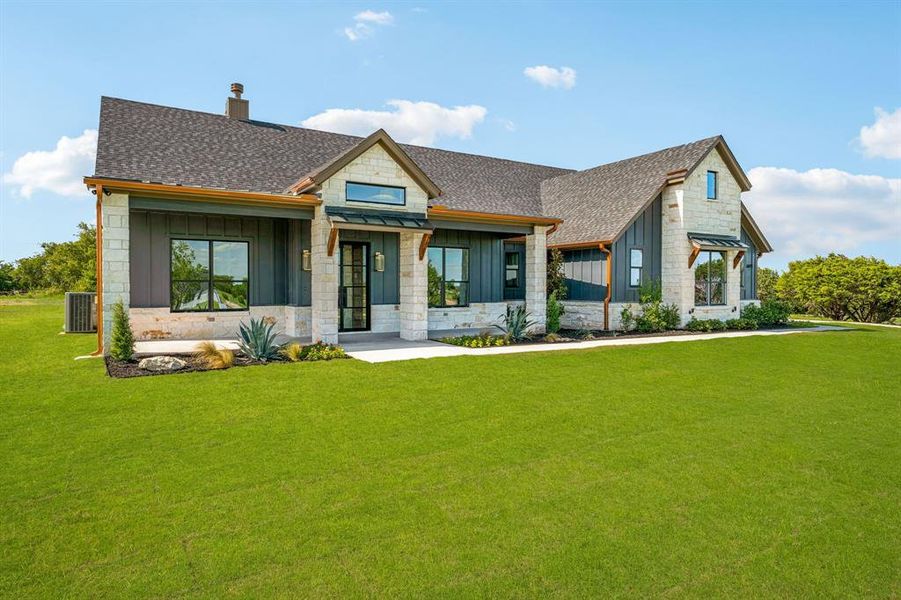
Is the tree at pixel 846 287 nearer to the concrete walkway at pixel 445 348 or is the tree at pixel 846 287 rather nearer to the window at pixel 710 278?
the window at pixel 710 278

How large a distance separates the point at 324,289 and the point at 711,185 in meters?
14.2

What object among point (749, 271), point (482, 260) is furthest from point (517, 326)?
point (749, 271)

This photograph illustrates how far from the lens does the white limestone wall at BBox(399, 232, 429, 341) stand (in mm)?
13922

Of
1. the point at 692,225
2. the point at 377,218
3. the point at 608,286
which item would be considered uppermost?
the point at 692,225

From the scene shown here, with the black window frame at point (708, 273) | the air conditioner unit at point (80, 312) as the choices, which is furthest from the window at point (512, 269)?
the air conditioner unit at point (80, 312)

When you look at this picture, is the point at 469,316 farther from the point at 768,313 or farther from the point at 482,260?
the point at 768,313

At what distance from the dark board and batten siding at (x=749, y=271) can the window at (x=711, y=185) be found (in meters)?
3.08

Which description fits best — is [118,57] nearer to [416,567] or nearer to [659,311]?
[416,567]

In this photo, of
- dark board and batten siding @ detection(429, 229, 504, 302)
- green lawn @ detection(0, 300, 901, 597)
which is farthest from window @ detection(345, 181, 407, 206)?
green lawn @ detection(0, 300, 901, 597)

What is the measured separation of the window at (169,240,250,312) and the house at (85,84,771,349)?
0.03 meters

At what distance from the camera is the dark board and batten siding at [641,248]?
57.9 ft

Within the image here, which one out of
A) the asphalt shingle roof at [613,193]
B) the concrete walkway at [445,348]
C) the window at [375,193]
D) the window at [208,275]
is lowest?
the concrete walkway at [445,348]

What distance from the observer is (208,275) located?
1350cm

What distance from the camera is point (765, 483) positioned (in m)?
4.89
